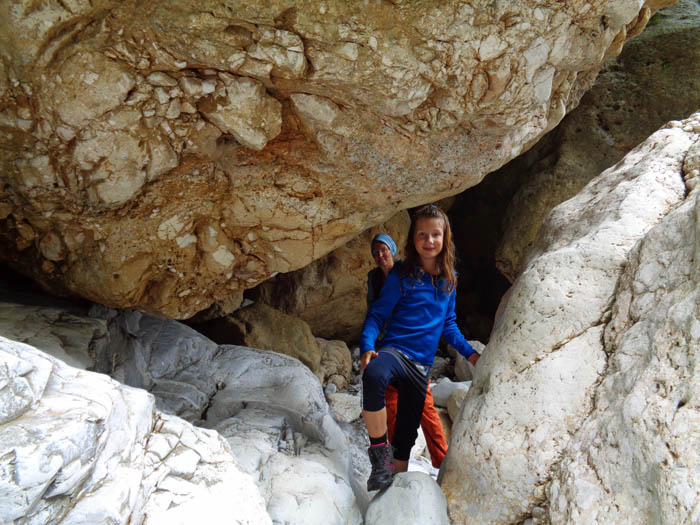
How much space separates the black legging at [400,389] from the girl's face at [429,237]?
1.67 feet

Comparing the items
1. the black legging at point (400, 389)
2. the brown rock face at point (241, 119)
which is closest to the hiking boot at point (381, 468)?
the black legging at point (400, 389)

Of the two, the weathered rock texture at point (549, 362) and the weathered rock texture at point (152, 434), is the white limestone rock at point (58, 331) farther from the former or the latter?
the weathered rock texture at point (549, 362)

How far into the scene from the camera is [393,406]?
2537mm

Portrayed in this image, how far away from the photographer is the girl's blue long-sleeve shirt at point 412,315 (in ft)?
7.55

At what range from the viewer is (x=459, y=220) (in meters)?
6.12

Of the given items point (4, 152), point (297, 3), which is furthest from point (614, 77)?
point (4, 152)

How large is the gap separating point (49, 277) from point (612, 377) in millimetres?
2821

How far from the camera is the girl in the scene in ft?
7.40

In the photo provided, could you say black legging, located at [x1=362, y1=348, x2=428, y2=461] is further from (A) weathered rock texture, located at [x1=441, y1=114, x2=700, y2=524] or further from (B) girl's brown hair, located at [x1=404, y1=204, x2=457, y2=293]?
(B) girl's brown hair, located at [x1=404, y1=204, x2=457, y2=293]

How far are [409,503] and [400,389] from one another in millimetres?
565

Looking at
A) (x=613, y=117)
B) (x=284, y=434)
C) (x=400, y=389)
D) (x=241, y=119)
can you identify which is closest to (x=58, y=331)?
(x=284, y=434)

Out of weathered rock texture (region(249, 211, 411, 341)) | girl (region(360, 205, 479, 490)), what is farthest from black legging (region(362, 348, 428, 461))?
weathered rock texture (region(249, 211, 411, 341))

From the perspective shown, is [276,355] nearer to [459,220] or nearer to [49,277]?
[49,277]

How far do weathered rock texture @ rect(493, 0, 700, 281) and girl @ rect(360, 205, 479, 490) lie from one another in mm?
2982
